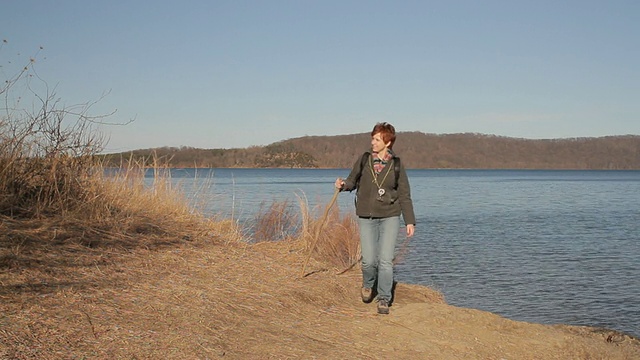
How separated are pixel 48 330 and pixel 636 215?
3435cm

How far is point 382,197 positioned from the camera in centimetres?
743

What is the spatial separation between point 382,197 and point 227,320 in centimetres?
220

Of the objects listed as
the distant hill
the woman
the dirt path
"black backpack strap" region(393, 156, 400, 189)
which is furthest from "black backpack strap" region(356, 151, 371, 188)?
the distant hill

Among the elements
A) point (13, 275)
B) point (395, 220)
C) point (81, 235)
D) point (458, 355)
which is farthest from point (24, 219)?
point (458, 355)

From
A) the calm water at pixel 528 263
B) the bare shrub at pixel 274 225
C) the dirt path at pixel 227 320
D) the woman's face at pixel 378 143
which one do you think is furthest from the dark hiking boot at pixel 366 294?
the bare shrub at pixel 274 225

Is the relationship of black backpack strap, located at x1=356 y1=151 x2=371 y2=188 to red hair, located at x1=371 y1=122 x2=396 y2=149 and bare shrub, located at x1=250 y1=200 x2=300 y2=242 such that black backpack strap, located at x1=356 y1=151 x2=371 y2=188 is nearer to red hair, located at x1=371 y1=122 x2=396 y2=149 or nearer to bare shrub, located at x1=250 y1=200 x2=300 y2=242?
red hair, located at x1=371 y1=122 x2=396 y2=149

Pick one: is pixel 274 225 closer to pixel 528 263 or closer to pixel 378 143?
pixel 528 263

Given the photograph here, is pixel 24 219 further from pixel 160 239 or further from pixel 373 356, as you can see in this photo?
pixel 373 356

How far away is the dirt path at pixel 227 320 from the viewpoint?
5.32 m

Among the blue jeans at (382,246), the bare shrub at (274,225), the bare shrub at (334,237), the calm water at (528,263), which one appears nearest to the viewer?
the blue jeans at (382,246)

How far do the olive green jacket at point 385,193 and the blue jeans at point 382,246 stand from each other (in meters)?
0.13

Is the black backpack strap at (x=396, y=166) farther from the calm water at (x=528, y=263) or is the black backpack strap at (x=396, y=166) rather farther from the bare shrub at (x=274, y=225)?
the bare shrub at (x=274, y=225)

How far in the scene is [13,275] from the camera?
21.5 ft

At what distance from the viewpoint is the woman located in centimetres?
741
